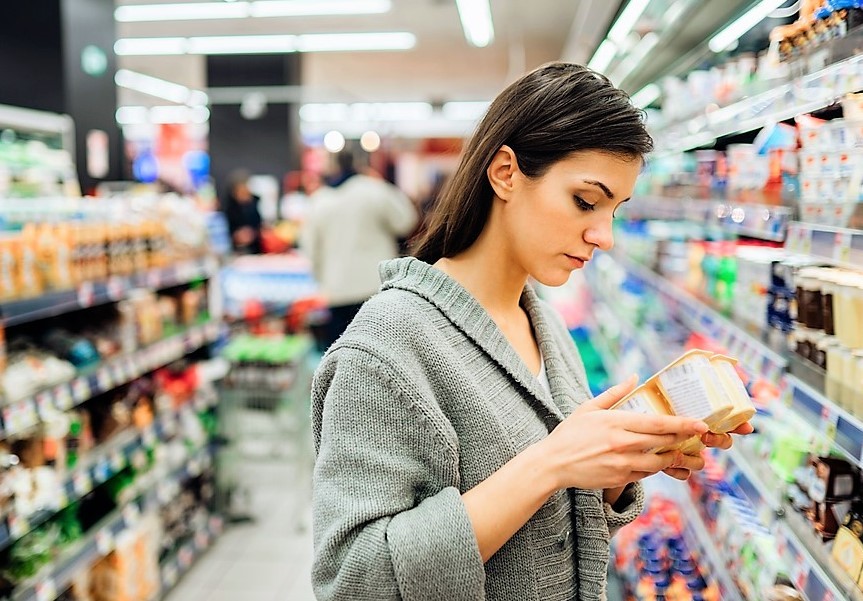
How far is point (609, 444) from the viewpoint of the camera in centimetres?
111

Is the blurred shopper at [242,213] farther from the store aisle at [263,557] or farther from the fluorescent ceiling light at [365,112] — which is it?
the fluorescent ceiling light at [365,112]

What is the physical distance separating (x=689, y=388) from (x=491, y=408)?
30 cm

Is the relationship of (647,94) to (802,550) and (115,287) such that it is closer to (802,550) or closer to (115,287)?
(115,287)

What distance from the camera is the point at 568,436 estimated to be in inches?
45.1

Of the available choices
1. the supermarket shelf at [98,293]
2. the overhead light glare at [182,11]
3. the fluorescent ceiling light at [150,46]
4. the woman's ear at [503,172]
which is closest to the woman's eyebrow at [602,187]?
the woman's ear at [503,172]

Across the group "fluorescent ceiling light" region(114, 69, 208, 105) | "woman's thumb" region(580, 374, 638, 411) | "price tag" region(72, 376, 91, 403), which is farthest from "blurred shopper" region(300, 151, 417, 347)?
"fluorescent ceiling light" region(114, 69, 208, 105)

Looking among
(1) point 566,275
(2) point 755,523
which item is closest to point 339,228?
(2) point 755,523

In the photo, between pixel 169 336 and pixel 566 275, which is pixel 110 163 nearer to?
pixel 169 336

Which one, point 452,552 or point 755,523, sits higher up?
point 452,552

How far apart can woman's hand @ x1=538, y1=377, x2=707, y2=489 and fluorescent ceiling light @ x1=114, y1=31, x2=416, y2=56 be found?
408 inches

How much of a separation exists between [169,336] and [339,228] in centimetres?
246

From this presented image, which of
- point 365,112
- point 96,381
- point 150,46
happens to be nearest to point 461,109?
point 365,112

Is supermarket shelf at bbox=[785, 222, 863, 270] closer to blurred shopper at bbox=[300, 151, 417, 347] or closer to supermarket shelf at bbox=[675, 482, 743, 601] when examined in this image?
supermarket shelf at bbox=[675, 482, 743, 601]

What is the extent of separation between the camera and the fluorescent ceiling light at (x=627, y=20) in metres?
3.43
